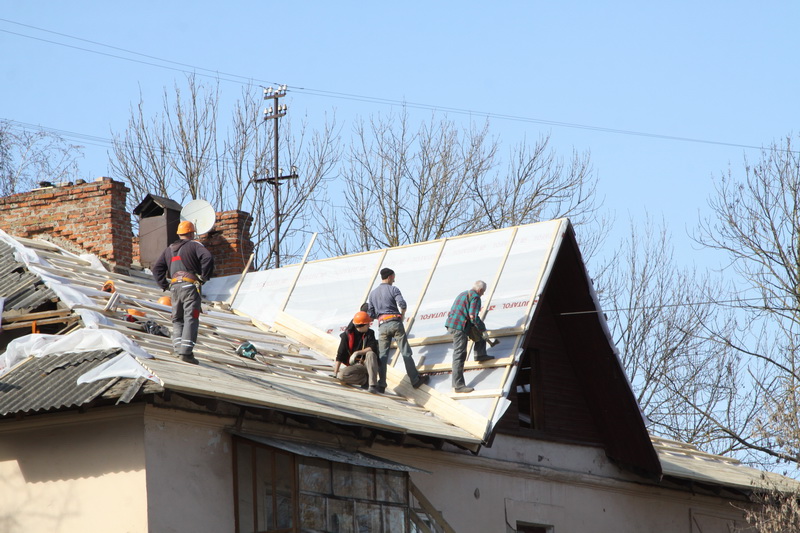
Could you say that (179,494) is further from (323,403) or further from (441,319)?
(441,319)

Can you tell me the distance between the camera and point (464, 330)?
47.0 feet

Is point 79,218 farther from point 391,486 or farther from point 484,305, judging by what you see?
point 391,486

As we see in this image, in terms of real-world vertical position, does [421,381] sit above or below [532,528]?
above

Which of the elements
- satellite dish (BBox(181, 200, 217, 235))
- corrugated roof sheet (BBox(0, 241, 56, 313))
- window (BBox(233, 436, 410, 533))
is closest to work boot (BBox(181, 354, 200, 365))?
window (BBox(233, 436, 410, 533))

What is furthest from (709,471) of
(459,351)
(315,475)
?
(315,475)

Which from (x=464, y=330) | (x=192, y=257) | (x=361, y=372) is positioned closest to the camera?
(x=192, y=257)

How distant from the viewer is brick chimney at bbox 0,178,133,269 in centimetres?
1739

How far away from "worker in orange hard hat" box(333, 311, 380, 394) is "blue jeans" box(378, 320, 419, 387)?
11 cm

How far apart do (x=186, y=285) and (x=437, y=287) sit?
4.96 m

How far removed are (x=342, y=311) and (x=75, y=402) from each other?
6.92 meters

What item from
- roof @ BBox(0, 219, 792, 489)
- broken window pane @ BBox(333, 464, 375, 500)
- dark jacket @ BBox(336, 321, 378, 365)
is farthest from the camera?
dark jacket @ BBox(336, 321, 378, 365)

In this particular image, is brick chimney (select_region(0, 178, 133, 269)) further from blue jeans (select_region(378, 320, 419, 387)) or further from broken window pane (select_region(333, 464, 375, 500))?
broken window pane (select_region(333, 464, 375, 500))

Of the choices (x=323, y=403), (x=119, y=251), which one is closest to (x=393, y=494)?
(x=323, y=403)

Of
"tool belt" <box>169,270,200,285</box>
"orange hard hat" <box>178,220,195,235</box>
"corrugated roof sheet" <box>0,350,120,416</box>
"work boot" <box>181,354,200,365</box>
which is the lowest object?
"corrugated roof sheet" <box>0,350,120,416</box>
